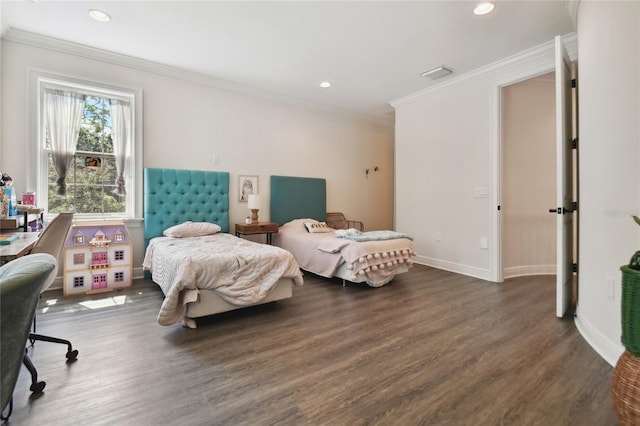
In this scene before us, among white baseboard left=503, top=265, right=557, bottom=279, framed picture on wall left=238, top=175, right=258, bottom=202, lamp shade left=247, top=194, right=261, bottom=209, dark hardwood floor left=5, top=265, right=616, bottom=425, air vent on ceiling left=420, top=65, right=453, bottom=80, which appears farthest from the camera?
framed picture on wall left=238, top=175, right=258, bottom=202

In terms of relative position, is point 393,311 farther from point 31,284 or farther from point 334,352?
point 31,284

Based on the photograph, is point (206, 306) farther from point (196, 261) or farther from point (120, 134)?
point (120, 134)

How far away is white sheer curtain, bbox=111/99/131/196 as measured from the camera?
12.3ft

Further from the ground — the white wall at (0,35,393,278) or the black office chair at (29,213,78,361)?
the white wall at (0,35,393,278)

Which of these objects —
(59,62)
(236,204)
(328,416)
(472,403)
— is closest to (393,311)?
(472,403)

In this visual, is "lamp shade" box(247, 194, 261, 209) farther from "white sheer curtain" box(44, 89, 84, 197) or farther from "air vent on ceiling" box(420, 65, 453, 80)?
"air vent on ceiling" box(420, 65, 453, 80)

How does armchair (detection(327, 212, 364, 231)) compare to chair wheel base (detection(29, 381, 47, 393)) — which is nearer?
chair wheel base (detection(29, 381, 47, 393))

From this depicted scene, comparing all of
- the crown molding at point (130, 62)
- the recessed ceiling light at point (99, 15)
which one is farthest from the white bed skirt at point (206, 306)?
the crown molding at point (130, 62)

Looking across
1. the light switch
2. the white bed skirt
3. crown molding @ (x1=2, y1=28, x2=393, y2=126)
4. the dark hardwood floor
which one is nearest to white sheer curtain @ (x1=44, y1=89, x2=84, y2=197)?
crown molding @ (x1=2, y1=28, x2=393, y2=126)

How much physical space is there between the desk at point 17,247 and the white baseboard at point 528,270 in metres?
5.01

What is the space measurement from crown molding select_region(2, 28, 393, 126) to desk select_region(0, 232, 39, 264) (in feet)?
8.20

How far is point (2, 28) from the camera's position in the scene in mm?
2941

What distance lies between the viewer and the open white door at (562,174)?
2545 mm

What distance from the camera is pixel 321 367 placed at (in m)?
1.83
